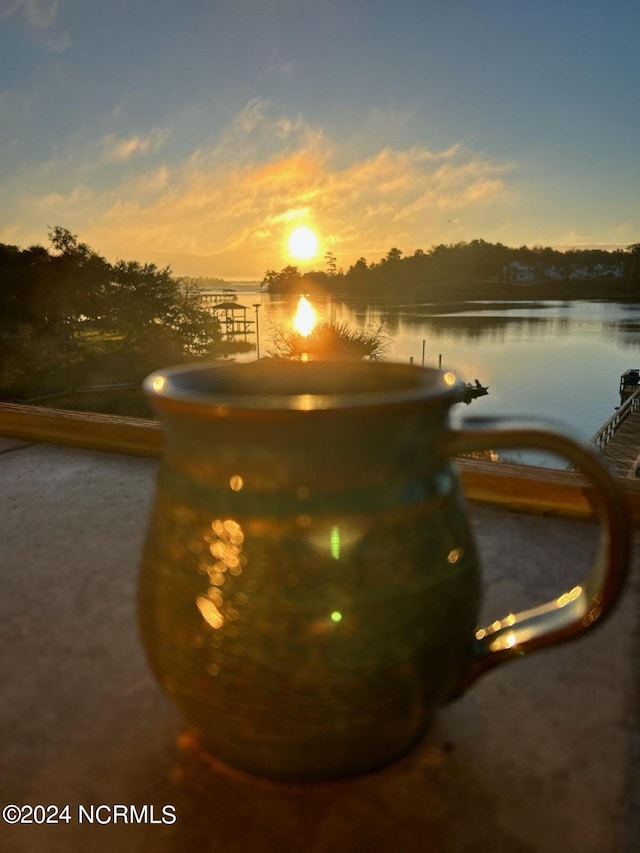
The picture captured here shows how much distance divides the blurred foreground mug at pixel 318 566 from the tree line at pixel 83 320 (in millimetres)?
23012

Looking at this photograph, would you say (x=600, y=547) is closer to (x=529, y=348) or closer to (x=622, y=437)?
(x=622, y=437)

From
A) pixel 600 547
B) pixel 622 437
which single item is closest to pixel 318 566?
pixel 600 547

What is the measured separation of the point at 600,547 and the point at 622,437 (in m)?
22.5

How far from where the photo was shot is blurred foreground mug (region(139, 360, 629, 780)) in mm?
545

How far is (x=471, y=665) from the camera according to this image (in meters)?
0.68

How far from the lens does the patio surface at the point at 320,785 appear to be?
2.15 ft

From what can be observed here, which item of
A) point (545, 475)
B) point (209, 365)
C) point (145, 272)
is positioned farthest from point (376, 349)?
point (145, 272)

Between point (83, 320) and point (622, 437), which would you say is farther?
point (83, 320)

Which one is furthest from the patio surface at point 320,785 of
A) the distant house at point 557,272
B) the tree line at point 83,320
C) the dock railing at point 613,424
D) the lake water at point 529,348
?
the distant house at point 557,272

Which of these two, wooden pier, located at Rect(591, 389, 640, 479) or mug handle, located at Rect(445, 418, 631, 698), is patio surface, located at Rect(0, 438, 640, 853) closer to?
mug handle, located at Rect(445, 418, 631, 698)

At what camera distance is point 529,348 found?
6962cm

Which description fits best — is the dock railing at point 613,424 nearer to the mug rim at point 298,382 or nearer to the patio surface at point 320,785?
the patio surface at point 320,785

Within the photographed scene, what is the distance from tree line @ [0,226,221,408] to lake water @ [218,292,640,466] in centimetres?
513

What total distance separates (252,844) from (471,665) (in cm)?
31
